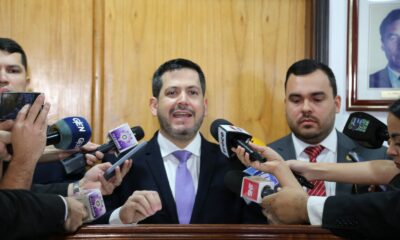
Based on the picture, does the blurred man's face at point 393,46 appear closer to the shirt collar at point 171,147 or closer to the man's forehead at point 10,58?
the shirt collar at point 171,147

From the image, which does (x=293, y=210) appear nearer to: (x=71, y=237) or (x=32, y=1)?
(x=71, y=237)

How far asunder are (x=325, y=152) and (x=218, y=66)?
78 centimetres

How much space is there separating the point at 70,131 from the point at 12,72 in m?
0.77

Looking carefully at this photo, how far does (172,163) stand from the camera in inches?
78.4

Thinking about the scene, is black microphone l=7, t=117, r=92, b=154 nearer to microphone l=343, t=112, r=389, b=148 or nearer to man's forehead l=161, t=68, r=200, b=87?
man's forehead l=161, t=68, r=200, b=87

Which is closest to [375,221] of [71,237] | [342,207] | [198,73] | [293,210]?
[342,207]

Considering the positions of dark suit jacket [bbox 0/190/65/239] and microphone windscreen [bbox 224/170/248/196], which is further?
microphone windscreen [bbox 224/170/248/196]

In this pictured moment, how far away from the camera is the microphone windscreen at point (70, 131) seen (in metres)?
1.50

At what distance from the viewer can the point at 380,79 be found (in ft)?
8.13

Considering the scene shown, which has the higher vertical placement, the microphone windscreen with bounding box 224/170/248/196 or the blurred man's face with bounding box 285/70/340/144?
the blurred man's face with bounding box 285/70/340/144

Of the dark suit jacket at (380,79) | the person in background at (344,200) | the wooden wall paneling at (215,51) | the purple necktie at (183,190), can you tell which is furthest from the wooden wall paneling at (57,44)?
the dark suit jacket at (380,79)

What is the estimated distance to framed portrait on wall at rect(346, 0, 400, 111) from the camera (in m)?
2.47

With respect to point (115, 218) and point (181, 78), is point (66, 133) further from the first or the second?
point (181, 78)

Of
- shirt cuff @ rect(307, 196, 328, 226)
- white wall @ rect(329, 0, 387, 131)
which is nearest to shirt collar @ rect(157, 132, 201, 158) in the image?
shirt cuff @ rect(307, 196, 328, 226)
